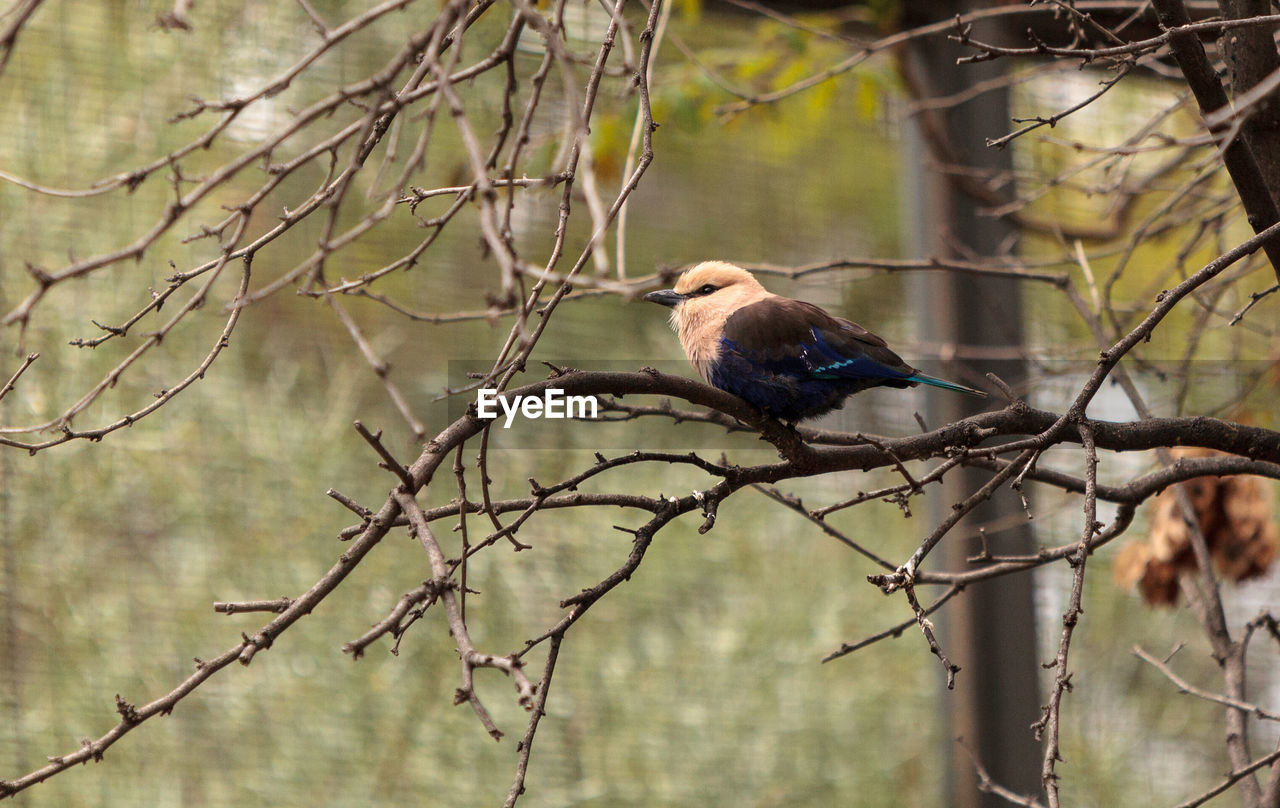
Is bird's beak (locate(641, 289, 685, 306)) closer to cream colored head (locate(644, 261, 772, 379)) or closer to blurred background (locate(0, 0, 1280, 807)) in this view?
cream colored head (locate(644, 261, 772, 379))

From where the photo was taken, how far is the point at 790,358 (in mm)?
1372

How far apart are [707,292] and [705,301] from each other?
5cm

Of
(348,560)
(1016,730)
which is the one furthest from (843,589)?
(348,560)

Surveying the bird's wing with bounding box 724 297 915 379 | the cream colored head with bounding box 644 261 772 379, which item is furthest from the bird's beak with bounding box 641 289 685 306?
the bird's wing with bounding box 724 297 915 379

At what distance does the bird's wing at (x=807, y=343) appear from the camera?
1.37 meters

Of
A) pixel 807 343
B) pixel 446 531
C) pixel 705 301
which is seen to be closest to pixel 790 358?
pixel 807 343

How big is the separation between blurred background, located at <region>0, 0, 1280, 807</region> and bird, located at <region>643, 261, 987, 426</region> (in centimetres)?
20

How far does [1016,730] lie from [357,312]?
46.7 inches

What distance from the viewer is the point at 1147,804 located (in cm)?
201

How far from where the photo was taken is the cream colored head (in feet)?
4.77

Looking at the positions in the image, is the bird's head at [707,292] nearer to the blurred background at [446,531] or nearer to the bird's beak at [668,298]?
the bird's beak at [668,298]

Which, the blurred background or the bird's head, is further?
the blurred background

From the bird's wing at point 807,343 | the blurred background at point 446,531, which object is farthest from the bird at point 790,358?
the blurred background at point 446,531

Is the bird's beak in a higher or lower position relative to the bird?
higher
